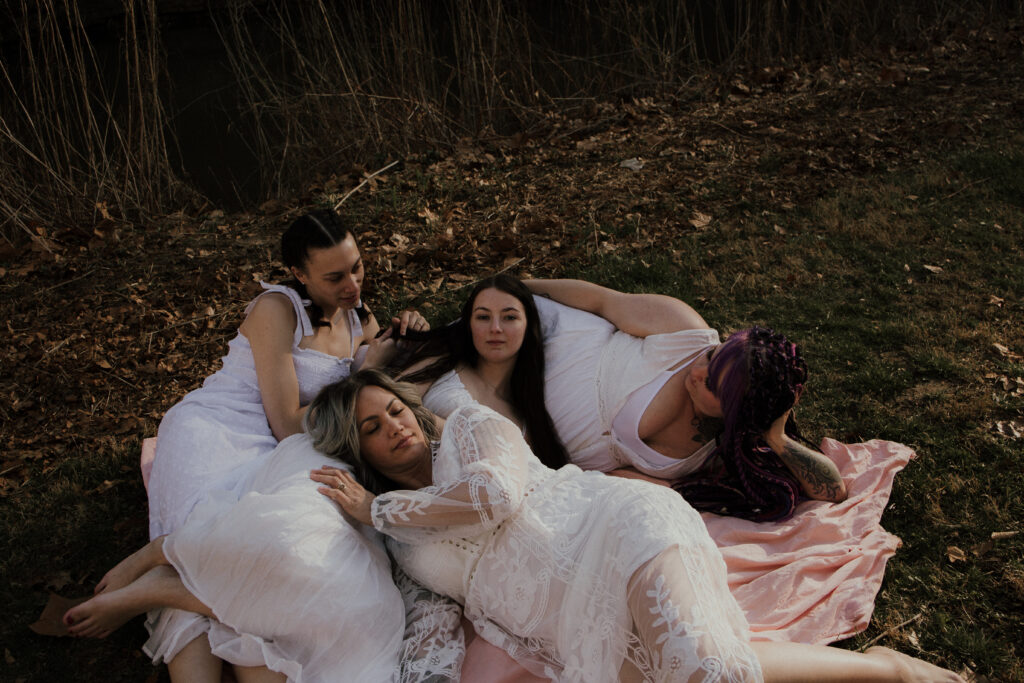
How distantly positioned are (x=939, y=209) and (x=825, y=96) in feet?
8.12

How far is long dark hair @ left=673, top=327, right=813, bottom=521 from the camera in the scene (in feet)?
11.1

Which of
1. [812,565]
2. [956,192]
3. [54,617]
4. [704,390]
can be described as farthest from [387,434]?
[956,192]

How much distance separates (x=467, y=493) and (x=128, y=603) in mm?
1387

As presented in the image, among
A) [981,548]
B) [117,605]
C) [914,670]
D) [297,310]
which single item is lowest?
[981,548]

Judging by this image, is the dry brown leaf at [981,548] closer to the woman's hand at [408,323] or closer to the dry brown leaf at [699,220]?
the woman's hand at [408,323]

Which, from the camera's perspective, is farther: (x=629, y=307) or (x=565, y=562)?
(x=629, y=307)

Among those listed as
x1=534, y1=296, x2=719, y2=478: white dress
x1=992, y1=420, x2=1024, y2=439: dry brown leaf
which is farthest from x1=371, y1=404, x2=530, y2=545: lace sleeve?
x1=992, y1=420, x2=1024, y2=439: dry brown leaf

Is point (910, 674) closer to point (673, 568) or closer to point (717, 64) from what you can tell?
point (673, 568)

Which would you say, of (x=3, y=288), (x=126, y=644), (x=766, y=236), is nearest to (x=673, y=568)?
(x=126, y=644)

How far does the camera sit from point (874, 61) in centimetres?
905

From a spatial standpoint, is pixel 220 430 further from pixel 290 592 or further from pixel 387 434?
pixel 290 592

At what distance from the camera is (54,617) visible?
342 cm

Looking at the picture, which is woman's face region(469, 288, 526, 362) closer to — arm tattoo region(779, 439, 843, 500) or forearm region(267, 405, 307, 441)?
forearm region(267, 405, 307, 441)

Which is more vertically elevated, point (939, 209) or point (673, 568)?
point (673, 568)
